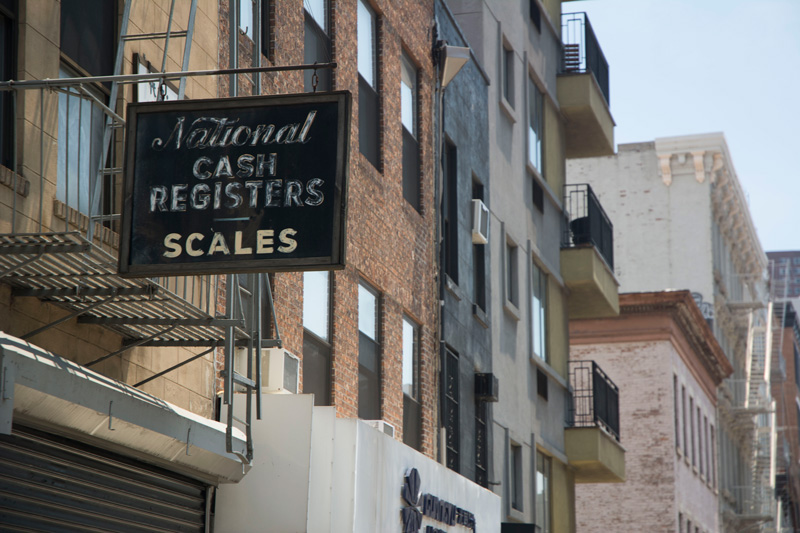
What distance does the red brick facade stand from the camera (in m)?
13.0

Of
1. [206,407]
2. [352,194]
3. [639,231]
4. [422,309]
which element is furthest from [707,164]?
[206,407]

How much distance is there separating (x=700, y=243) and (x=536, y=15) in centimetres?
1707

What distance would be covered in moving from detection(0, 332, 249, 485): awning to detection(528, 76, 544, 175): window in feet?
47.4

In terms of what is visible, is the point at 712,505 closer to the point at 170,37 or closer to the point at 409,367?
the point at 409,367

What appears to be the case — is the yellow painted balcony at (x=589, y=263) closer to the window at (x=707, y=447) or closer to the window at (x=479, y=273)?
the window at (x=479, y=273)

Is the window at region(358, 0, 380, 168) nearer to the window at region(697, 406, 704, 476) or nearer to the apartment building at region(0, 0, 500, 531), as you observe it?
the apartment building at region(0, 0, 500, 531)

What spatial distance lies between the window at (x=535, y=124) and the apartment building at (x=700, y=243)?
1586 centimetres

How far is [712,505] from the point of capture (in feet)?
130

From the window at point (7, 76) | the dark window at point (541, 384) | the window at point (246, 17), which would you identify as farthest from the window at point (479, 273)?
the window at point (7, 76)

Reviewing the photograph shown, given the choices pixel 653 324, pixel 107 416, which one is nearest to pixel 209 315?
pixel 107 416

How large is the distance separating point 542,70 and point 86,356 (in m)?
17.4

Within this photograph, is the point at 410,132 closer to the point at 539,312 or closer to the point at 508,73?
the point at 508,73

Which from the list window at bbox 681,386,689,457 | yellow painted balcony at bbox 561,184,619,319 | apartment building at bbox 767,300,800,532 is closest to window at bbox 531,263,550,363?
yellow painted balcony at bbox 561,184,619,319

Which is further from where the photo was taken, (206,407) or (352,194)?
(352,194)
